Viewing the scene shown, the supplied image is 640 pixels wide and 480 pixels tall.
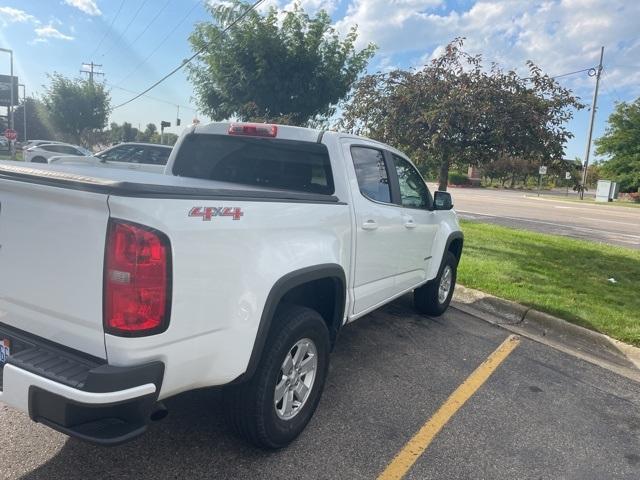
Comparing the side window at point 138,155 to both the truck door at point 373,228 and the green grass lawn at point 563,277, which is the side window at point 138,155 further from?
the truck door at point 373,228

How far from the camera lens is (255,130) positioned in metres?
3.61

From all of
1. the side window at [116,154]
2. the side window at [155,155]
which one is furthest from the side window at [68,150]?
the side window at [155,155]

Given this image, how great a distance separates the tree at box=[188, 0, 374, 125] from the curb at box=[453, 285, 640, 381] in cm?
780

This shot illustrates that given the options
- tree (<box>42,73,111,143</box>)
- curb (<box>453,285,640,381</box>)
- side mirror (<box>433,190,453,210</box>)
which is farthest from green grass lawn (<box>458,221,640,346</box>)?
tree (<box>42,73,111,143</box>)

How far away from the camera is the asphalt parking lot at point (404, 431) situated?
2641 mm

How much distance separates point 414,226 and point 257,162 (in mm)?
1554

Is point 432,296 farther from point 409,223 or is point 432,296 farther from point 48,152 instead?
point 48,152

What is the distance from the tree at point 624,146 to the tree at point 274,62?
41.4 meters

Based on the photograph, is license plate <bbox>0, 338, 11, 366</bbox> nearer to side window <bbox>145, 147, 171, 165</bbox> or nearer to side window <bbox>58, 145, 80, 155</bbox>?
side window <bbox>145, 147, 171, 165</bbox>

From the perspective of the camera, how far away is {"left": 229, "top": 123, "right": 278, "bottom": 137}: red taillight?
3584mm

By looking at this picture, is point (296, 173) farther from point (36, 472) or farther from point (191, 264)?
point (36, 472)

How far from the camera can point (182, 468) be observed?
2.60m

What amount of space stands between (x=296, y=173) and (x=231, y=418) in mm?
1813

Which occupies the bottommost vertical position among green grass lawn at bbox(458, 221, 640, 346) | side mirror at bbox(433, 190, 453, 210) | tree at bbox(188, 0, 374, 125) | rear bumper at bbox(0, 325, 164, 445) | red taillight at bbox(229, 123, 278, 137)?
green grass lawn at bbox(458, 221, 640, 346)
